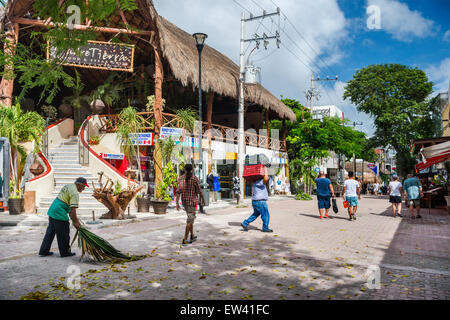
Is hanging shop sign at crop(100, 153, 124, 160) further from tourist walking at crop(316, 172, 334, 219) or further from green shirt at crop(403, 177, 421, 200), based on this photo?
green shirt at crop(403, 177, 421, 200)

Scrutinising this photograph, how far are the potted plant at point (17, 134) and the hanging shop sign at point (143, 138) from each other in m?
3.66

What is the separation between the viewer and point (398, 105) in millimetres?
32375

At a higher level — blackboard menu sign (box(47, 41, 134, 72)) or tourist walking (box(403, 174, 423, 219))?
blackboard menu sign (box(47, 41, 134, 72))

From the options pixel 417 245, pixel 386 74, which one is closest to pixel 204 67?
→ pixel 417 245

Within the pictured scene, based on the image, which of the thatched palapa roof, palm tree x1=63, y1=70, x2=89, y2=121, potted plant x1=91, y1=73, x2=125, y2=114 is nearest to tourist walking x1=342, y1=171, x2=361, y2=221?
the thatched palapa roof

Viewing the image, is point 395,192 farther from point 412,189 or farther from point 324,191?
point 324,191

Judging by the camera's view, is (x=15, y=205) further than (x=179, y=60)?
No

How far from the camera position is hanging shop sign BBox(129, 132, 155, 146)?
1497 cm

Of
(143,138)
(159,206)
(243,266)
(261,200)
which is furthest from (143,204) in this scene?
(243,266)

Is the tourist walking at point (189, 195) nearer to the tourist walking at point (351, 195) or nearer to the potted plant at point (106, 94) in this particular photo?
the tourist walking at point (351, 195)

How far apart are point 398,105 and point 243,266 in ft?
104

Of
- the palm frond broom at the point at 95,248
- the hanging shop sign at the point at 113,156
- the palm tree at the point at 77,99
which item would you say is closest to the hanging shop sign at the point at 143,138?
the hanging shop sign at the point at 113,156

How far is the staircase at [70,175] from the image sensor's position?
1212cm

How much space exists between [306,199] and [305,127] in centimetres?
492
